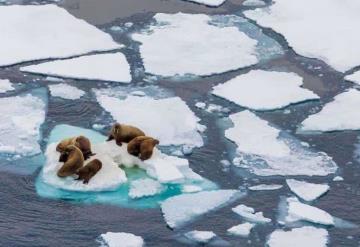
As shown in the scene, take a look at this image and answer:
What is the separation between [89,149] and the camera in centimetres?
521

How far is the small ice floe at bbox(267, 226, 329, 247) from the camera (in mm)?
4691

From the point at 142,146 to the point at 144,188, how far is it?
0.99 ft

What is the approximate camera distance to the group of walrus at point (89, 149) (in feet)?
16.5

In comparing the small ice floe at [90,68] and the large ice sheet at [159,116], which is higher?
the small ice floe at [90,68]

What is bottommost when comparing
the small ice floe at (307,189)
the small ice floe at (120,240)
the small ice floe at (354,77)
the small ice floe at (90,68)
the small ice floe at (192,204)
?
the small ice floe at (120,240)

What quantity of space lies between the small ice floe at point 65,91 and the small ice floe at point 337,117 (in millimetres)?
1602

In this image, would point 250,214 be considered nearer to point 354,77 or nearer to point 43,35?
point 354,77

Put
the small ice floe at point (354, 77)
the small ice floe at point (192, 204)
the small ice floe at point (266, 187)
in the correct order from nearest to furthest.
Result: the small ice floe at point (192, 204)
the small ice floe at point (266, 187)
the small ice floe at point (354, 77)

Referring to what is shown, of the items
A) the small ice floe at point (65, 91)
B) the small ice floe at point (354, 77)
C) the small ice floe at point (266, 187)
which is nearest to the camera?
the small ice floe at point (266, 187)

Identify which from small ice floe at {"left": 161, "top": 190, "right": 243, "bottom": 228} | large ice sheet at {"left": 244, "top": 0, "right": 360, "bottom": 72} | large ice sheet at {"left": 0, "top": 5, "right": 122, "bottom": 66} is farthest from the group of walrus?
large ice sheet at {"left": 244, "top": 0, "right": 360, "bottom": 72}

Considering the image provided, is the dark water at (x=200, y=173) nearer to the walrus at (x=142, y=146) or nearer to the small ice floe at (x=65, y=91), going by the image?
the small ice floe at (x=65, y=91)

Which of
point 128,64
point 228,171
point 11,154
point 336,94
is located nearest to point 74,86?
point 128,64

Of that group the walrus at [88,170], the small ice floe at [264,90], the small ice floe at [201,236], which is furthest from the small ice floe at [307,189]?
the walrus at [88,170]

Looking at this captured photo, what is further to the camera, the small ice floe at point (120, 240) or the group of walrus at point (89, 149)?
the group of walrus at point (89, 149)
